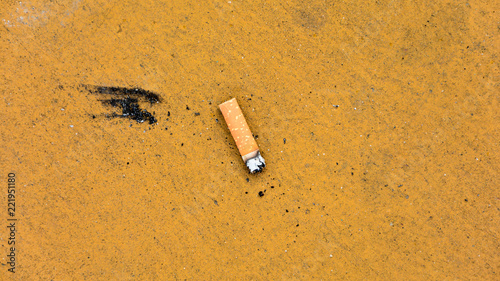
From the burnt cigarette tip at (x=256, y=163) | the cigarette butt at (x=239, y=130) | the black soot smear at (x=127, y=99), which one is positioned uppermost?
the black soot smear at (x=127, y=99)

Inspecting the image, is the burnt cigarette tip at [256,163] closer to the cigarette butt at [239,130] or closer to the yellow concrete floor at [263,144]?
the cigarette butt at [239,130]

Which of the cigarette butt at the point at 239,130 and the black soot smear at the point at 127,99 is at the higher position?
the black soot smear at the point at 127,99

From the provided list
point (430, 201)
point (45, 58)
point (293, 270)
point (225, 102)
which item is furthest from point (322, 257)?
point (45, 58)

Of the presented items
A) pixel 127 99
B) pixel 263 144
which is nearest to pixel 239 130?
pixel 263 144

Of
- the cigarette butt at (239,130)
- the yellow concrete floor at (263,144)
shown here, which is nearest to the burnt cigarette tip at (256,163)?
the cigarette butt at (239,130)

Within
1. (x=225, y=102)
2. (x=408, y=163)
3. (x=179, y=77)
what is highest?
(x=179, y=77)

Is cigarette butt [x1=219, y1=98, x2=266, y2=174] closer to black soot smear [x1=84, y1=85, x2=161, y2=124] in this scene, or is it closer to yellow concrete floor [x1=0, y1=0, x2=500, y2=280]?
yellow concrete floor [x1=0, y1=0, x2=500, y2=280]

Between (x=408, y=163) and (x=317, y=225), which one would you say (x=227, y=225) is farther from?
(x=408, y=163)

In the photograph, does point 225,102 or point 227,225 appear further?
point 227,225
